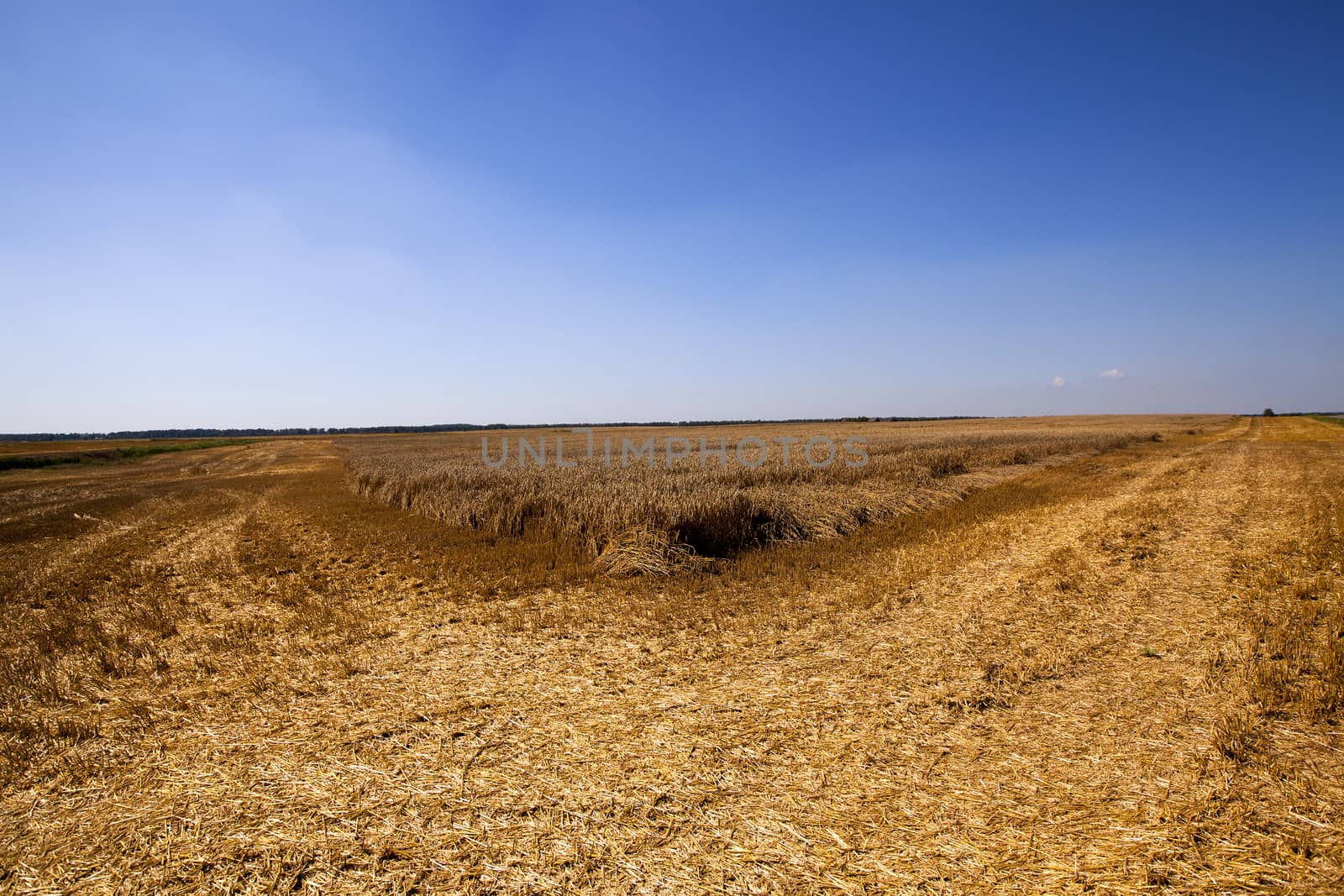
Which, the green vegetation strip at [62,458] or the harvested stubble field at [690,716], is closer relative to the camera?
the harvested stubble field at [690,716]

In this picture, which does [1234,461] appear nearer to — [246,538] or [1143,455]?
[1143,455]

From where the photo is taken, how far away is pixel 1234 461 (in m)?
23.6

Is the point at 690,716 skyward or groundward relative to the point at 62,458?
groundward

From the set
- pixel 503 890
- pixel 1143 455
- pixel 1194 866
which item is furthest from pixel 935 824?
pixel 1143 455

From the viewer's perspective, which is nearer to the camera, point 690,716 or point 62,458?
point 690,716

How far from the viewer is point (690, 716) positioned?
15.9ft

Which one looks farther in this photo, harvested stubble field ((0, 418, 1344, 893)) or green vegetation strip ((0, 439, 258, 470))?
green vegetation strip ((0, 439, 258, 470))

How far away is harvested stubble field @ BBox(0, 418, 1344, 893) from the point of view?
10.7ft

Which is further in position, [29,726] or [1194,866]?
[29,726]

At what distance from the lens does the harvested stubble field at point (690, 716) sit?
3275 millimetres

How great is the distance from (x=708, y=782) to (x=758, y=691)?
4.78 feet

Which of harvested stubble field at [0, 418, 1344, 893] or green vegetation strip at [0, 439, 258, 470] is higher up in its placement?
green vegetation strip at [0, 439, 258, 470]

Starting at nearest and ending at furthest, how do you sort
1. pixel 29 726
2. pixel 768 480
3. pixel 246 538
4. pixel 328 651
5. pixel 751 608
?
pixel 29 726
pixel 328 651
pixel 751 608
pixel 246 538
pixel 768 480

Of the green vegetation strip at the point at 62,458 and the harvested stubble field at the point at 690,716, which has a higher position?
the green vegetation strip at the point at 62,458
